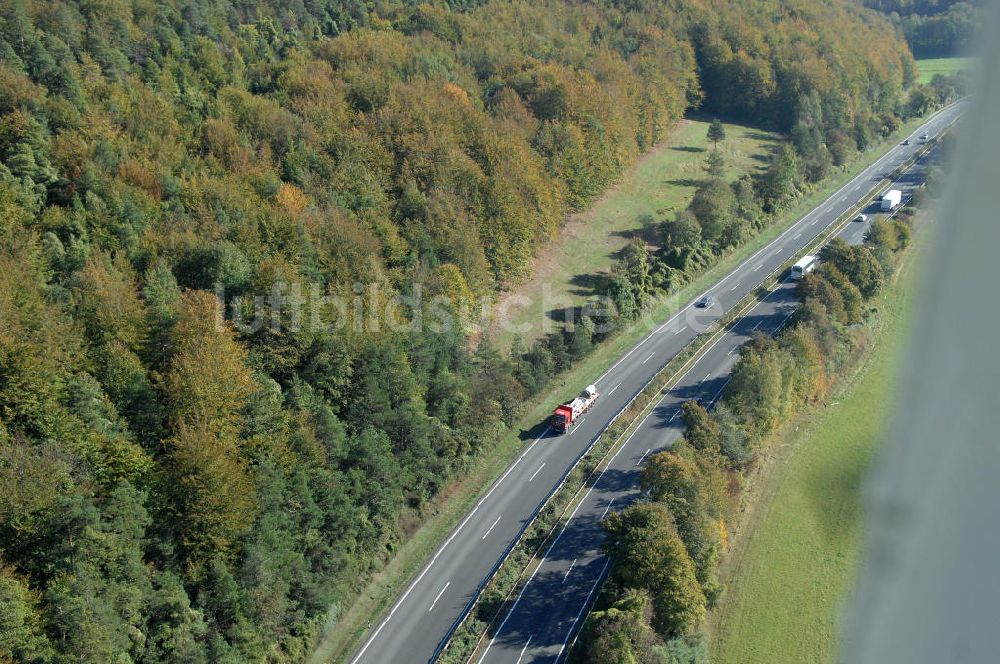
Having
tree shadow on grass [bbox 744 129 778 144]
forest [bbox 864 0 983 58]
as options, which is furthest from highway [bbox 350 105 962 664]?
forest [bbox 864 0 983 58]

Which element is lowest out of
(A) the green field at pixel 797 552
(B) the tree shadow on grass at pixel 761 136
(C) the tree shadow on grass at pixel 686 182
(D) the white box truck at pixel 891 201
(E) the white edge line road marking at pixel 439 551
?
(A) the green field at pixel 797 552

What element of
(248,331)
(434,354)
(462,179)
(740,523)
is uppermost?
(462,179)

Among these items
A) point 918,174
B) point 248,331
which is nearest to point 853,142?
point 918,174

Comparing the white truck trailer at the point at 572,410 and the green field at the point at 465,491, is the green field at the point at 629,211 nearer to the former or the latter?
the green field at the point at 465,491

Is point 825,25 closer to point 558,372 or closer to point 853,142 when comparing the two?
point 853,142

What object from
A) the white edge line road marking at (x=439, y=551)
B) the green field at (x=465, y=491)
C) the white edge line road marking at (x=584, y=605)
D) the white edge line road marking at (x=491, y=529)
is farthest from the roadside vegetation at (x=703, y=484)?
the green field at (x=465, y=491)

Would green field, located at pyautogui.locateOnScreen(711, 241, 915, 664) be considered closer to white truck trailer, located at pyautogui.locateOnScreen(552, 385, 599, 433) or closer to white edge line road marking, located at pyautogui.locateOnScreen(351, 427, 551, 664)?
white truck trailer, located at pyautogui.locateOnScreen(552, 385, 599, 433)
